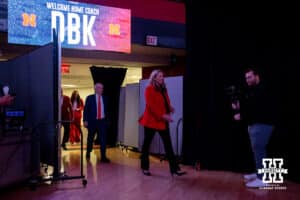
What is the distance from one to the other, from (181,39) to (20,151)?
15.5 feet

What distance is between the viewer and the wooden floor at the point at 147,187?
4031 millimetres

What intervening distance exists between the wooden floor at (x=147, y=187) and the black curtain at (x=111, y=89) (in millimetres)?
3042

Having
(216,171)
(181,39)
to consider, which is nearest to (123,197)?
(216,171)

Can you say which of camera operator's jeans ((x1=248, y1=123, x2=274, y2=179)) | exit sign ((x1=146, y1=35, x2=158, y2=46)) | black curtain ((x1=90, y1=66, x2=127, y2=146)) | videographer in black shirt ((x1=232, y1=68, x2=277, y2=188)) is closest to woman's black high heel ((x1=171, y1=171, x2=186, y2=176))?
videographer in black shirt ((x1=232, y1=68, x2=277, y2=188))

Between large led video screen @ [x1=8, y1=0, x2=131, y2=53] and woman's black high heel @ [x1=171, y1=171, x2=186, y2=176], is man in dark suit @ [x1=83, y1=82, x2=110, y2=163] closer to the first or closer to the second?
large led video screen @ [x1=8, y1=0, x2=131, y2=53]

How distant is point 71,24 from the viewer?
22.2 feet

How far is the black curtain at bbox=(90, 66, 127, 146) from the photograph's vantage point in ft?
28.9

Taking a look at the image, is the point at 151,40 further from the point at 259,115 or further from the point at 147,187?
the point at 147,187

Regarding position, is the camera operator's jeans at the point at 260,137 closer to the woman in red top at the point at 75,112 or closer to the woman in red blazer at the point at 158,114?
the woman in red blazer at the point at 158,114

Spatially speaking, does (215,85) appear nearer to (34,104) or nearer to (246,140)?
(246,140)

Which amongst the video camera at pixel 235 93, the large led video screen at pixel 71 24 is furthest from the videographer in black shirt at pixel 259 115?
the large led video screen at pixel 71 24

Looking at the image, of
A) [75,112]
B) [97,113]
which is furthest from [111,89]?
[97,113]

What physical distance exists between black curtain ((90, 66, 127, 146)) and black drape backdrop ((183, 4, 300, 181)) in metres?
3.11

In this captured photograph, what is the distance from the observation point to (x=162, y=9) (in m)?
8.20
